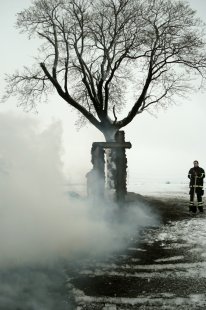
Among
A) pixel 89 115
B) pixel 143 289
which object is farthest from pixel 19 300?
pixel 89 115

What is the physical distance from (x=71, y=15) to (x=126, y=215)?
12698 mm

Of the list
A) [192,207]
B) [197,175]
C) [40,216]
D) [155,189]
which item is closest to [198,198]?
[192,207]

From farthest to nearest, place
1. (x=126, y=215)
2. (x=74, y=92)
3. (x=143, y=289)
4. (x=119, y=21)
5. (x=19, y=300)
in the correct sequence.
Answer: (x=74, y=92)
(x=119, y=21)
(x=126, y=215)
(x=143, y=289)
(x=19, y=300)

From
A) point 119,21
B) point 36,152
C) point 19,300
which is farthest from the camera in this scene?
point 119,21

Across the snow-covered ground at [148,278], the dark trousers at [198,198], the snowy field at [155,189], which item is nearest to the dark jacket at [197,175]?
the dark trousers at [198,198]

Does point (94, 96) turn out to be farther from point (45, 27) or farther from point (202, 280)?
point (202, 280)

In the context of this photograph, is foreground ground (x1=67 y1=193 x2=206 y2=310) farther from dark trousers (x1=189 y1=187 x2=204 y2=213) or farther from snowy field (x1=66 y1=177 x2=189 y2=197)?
snowy field (x1=66 y1=177 x2=189 y2=197)

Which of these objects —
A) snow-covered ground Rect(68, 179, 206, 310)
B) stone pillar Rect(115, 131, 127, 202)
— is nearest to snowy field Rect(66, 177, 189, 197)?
stone pillar Rect(115, 131, 127, 202)

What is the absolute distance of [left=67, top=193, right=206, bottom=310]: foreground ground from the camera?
5723 millimetres

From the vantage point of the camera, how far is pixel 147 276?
699 cm

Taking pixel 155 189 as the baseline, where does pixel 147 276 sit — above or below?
below

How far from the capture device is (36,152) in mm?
9641

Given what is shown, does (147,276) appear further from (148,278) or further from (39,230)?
(39,230)

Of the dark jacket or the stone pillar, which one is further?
the dark jacket
